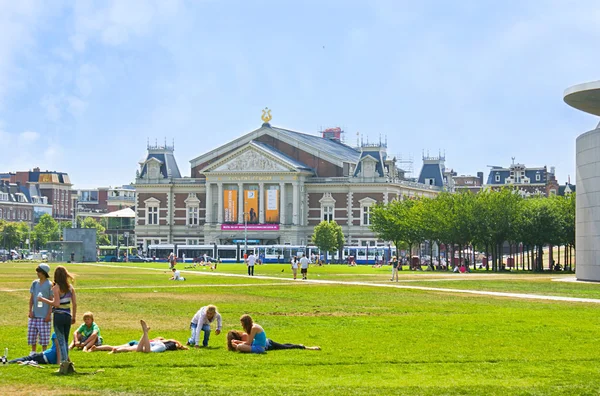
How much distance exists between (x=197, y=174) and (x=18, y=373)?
480ft

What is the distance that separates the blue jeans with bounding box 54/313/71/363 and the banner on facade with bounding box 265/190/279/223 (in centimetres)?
13491

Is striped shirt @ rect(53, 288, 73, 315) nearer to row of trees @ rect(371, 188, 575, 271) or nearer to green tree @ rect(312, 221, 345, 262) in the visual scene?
row of trees @ rect(371, 188, 575, 271)

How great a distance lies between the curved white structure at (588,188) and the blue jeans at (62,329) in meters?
47.8

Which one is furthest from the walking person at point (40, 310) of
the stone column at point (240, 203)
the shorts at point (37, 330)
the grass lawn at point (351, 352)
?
the stone column at point (240, 203)

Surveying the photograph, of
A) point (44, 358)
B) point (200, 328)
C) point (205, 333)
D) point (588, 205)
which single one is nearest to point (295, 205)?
point (588, 205)

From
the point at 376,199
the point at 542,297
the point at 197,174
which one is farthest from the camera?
the point at 197,174

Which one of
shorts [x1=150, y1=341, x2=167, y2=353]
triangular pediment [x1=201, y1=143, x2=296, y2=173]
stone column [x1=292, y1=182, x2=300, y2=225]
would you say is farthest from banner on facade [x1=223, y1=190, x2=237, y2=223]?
shorts [x1=150, y1=341, x2=167, y2=353]

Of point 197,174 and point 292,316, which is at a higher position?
point 197,174

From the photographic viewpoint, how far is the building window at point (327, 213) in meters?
156

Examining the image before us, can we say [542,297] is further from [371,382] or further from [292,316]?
[371,382]

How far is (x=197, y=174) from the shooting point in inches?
6526

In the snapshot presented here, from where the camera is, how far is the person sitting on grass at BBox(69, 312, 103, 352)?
23734 millimetres

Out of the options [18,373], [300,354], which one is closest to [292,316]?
[300,354]

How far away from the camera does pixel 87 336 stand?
944 inches
